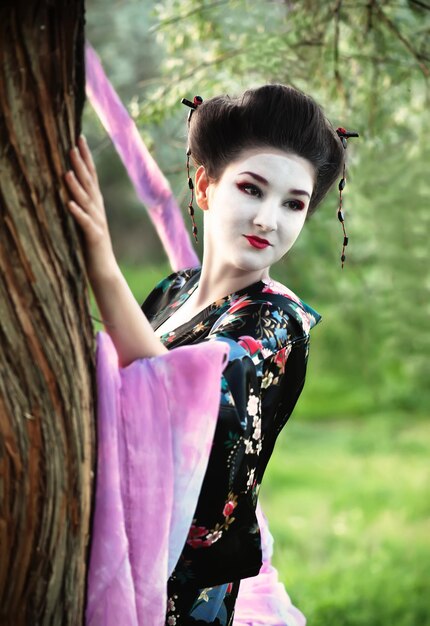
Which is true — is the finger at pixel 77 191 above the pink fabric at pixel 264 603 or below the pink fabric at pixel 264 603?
above

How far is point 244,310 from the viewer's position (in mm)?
1992

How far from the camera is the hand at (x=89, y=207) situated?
5.05 feet

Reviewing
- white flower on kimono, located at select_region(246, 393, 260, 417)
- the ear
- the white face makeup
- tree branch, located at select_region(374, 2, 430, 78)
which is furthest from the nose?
tree branch, located at select_region(374, 2, 430, 78)

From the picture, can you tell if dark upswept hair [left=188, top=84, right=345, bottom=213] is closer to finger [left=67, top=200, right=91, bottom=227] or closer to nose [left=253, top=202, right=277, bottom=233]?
nose [left=253, top=202, right=277, bottom=233]

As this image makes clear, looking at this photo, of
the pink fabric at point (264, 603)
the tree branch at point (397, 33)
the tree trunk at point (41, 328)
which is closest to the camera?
the tree trunk at point (41, 328)

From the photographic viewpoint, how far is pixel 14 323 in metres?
1.50

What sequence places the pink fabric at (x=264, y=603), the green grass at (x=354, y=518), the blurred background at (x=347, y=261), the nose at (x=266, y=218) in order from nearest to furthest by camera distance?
the nose at (x=266, y=218) < the pink fabric at (x=264, y=603) < the blurred background at (x=347, y=261) < the green grass at (x=354, y=518)

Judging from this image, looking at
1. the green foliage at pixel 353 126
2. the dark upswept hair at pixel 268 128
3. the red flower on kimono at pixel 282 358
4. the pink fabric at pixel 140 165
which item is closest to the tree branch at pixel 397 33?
the green foliage at pixel 353 126

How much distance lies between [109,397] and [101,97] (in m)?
0.69

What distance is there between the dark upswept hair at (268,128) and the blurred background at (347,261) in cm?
91

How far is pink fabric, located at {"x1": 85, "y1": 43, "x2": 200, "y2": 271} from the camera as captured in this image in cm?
199

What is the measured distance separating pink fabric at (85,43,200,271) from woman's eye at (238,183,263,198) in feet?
1.08

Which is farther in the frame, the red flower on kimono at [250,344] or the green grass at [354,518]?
the green grass at [354,518]

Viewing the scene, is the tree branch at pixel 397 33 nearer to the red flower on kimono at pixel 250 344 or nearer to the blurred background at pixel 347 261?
the blurred background at pixel 347 261
